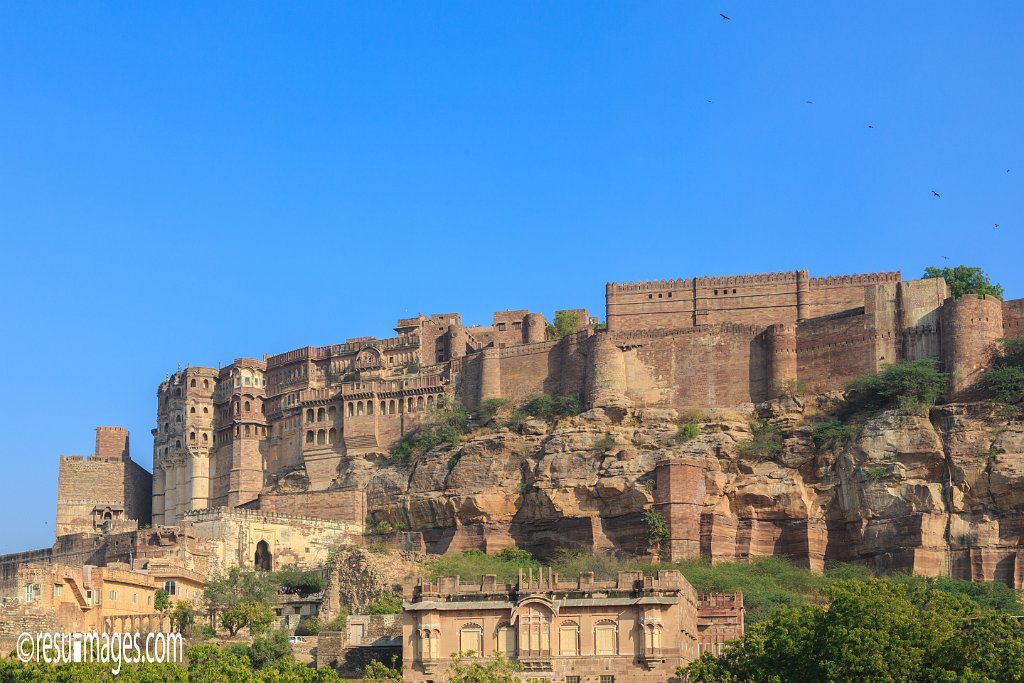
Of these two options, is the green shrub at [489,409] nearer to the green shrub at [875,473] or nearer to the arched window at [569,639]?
the green shrub at [875,473]

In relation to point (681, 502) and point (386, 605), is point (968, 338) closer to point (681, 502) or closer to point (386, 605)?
point (681, 502)

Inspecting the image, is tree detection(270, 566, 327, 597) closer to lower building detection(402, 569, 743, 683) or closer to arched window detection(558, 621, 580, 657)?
lower building detection(402, 569, 743, 683)

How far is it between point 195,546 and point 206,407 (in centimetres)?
2314

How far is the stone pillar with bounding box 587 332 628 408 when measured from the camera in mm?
94875

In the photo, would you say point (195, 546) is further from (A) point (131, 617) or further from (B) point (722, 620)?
(B) point (722, 620)

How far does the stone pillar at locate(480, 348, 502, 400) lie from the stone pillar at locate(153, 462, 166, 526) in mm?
22788

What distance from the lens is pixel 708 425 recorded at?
3610 inches

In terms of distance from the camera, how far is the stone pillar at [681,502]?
84.6 meters

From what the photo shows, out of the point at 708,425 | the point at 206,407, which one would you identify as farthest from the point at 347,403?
the point at 708,425

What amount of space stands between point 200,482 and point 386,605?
33819 millimetres

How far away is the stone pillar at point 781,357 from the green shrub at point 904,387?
4.11 metres

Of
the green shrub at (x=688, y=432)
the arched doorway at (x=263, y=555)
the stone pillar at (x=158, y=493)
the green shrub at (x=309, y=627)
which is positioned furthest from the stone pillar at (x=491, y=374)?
the stone pillar at (x=158, y=493)

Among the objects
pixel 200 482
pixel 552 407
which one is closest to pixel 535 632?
pixel 552 407

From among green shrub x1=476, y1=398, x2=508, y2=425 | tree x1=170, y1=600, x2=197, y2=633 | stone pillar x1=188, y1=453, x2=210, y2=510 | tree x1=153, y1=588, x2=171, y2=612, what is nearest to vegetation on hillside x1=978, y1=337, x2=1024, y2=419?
green shrub x1=476, y1=398, x2=508, y2=425
